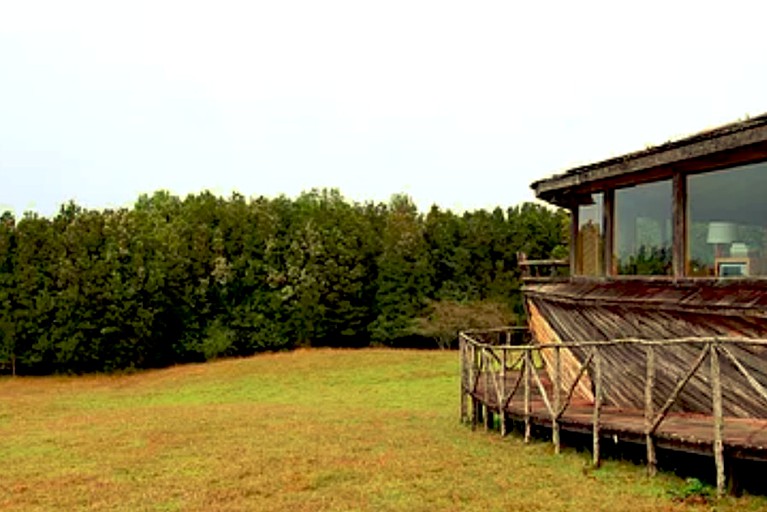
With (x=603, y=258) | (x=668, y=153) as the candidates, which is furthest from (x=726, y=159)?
(x=603, y=258)

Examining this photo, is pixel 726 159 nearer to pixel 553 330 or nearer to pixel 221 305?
pixel 553 330

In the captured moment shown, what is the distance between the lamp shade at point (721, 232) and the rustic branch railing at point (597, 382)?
1.57 m

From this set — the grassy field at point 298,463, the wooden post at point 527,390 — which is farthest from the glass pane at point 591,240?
the grassy field at point 298,463

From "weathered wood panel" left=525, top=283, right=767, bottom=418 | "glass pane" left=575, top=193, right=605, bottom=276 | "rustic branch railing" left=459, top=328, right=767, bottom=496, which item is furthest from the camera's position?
"glass pane" left=575, top=193, right=605, bottom=276

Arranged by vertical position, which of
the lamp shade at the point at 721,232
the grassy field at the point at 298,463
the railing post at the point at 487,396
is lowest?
the grassy field at the point at 298,463

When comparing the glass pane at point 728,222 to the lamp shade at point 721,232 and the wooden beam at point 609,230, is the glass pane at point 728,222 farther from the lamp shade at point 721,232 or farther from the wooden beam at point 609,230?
the wooden beam at point 609,230

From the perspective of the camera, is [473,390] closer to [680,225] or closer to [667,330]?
[667,330]

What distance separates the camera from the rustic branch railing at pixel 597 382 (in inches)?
353

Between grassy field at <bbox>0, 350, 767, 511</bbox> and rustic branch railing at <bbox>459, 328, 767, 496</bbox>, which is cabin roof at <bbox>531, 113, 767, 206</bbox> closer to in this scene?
rustic branch railing at <bbox>459, 328, 767, 496</bbox>

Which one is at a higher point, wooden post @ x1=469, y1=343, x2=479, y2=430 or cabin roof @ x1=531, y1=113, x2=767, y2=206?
cabin roof @ x1=531, y1=113, x2=767, y2=206

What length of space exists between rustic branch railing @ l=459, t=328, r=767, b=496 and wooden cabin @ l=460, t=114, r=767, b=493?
3 centimetres

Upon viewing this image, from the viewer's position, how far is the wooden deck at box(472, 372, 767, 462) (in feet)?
28.4

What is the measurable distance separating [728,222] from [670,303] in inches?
55.0

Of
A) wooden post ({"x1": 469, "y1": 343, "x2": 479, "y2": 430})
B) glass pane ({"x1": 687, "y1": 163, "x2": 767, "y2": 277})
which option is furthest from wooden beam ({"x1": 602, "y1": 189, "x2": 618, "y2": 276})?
wooden post ({"x1": 469, "y1": 343, "x2": 479, "y2": 430})
